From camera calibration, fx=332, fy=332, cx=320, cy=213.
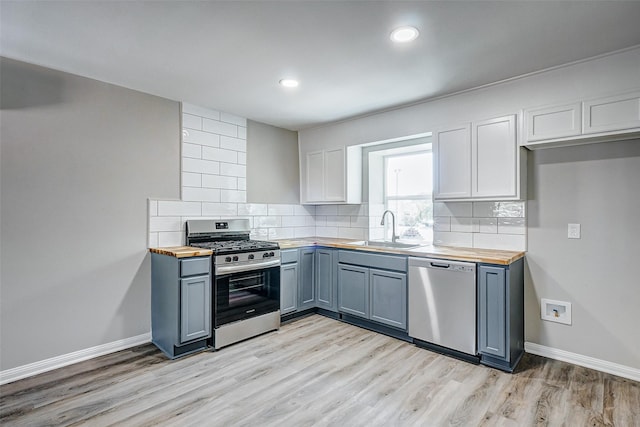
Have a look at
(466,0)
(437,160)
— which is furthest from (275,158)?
(466,0)

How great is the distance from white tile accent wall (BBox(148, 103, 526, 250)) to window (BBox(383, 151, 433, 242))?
0.24 m

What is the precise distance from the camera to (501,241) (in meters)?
3.09

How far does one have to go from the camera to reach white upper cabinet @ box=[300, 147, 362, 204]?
4.17 metres

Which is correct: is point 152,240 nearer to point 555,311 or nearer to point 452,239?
point 452,239

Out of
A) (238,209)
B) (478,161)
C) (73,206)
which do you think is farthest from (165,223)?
(478,161)

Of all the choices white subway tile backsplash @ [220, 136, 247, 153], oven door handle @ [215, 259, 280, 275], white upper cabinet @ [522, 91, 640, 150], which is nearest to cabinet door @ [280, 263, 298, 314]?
oven door handle @ [215, 259, 280, 275]

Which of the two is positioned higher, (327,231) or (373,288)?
(327,231)

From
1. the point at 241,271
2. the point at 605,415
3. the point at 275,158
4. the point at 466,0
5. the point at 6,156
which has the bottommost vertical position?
the point at 605,415

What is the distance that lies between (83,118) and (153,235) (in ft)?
3.83

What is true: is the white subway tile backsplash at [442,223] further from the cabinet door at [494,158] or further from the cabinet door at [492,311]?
the cabinet door at [492,311]

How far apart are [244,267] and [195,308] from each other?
0.56 meters

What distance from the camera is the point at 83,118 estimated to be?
2.82 meters

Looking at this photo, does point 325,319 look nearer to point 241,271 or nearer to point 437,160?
point 241,271

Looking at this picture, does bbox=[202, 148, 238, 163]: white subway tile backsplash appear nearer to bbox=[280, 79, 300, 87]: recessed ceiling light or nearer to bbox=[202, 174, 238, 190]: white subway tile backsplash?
bbox=[202, 174, 238, 190]: white subway tile backsplash
